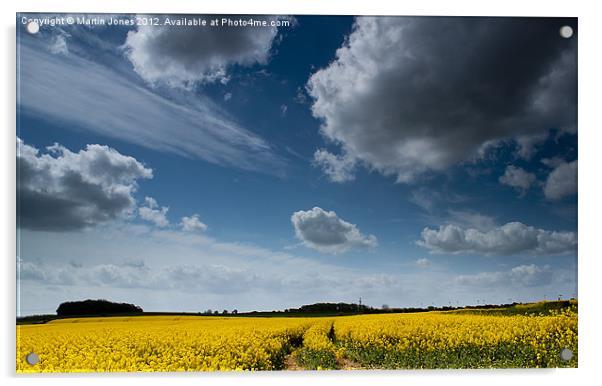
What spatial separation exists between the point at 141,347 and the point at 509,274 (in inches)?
147

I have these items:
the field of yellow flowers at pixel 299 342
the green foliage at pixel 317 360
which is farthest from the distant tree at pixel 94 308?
the green foliage at pixel 317 360

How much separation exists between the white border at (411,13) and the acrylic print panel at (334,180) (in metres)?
0.10

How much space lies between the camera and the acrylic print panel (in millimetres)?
5570

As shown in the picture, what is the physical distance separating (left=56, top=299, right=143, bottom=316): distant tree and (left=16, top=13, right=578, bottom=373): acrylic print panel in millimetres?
117

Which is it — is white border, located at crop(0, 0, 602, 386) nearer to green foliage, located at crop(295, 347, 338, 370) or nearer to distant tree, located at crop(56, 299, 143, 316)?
green foliage, located at crop(295, 347, 338, 370)

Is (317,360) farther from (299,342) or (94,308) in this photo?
(94,308)

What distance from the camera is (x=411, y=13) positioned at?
569 centimetres

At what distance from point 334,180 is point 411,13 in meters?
1.82

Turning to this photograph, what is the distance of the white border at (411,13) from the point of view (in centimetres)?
Answer: 540

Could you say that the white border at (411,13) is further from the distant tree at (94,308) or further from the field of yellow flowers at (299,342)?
the distant tree at (94,308)

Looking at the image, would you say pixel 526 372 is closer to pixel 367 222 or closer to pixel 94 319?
pixel 367 222

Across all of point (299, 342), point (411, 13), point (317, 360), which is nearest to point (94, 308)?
point (299, 342)

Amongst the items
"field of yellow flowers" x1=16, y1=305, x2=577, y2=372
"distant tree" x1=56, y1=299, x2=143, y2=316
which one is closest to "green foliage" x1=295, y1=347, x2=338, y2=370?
"field of yellow flowers" x1=16, y1=305, x2=577, y2=372

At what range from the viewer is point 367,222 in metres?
5.75
